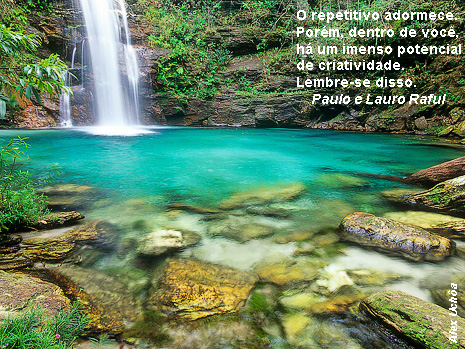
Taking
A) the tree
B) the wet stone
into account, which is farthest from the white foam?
the tree

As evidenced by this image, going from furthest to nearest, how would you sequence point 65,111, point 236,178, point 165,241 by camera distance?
point 65,111
point 236,178
point 165,241

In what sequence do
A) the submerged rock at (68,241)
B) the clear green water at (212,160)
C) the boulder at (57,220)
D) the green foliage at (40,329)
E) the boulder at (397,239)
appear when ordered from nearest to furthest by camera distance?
the green foliage at (40,329)
the submerged rock at (68,241)
the boulder at (397,239)
the boulder at (57,220)
the clear green water at (212,160)

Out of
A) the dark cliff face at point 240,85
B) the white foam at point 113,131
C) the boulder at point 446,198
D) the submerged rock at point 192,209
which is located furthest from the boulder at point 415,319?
the dark cliff face at point 240,85

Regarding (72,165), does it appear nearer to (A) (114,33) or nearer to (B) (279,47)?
(A) (114,33)

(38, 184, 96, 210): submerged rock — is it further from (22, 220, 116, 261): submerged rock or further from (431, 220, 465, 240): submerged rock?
(431, 220, 465, 240): submerged rock

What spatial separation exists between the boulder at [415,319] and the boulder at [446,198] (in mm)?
2644

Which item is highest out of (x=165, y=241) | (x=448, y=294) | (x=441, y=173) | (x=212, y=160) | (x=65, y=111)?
(x=65, y=111)

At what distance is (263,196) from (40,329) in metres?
3.56

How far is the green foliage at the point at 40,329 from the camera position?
4.18ft

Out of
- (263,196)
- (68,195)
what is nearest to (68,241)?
(68,195)

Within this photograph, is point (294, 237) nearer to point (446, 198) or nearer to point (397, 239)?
point (397, 239)

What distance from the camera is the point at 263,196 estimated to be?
4574 millimetres

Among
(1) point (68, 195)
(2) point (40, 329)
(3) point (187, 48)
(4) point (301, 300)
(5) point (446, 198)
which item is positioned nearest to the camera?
(2) point (40, 329)

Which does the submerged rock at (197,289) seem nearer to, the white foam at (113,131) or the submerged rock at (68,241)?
the submerged rock at (68,241)
